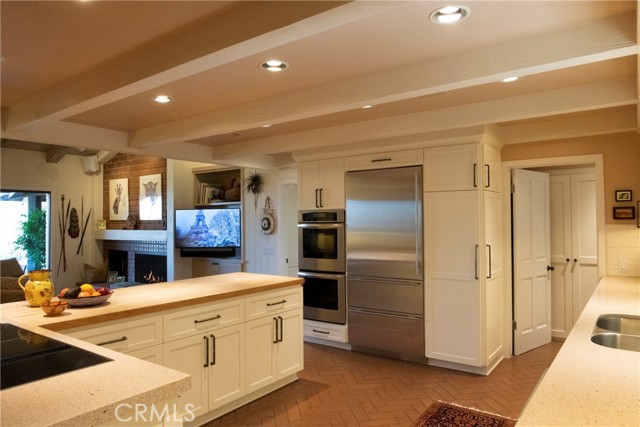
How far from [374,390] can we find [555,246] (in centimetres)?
299

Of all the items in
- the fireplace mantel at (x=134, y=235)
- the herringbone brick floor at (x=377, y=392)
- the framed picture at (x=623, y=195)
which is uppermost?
the framed picture at (x=623, y=195)

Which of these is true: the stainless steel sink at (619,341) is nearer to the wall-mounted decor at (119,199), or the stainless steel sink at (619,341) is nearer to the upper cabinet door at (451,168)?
the upper cabinet door at (451,168)

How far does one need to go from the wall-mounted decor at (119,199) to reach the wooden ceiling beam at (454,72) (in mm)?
5545

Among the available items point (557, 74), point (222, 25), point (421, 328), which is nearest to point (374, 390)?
point (421, 328)

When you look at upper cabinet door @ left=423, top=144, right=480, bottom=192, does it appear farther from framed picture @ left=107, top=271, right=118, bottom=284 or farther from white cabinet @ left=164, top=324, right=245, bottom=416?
framed picture @ left=107, top=271, right=118, bottom=284

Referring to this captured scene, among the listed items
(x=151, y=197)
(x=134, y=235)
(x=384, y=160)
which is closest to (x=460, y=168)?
(x=384, y=160)

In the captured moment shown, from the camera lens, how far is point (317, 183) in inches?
190

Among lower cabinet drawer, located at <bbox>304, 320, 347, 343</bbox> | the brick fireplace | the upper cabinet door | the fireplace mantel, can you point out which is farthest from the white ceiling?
the brick fireplace

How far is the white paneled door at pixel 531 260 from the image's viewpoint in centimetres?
438

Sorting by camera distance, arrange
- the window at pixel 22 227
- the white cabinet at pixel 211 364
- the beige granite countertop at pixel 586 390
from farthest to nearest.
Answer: the window at pixel 22 227, the white cabinet at pixel 211 364, the beige granite countertop at pixel 586 390

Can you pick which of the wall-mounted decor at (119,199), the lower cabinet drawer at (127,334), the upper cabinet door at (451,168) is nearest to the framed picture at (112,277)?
the wall-mounted decor at (119,199)

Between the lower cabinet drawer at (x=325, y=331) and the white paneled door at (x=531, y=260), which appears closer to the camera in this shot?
the white paneled door at (x=531, y=260)

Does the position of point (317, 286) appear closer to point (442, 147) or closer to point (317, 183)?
point (317, 183)

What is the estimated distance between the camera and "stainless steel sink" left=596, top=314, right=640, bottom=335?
7.45ft
